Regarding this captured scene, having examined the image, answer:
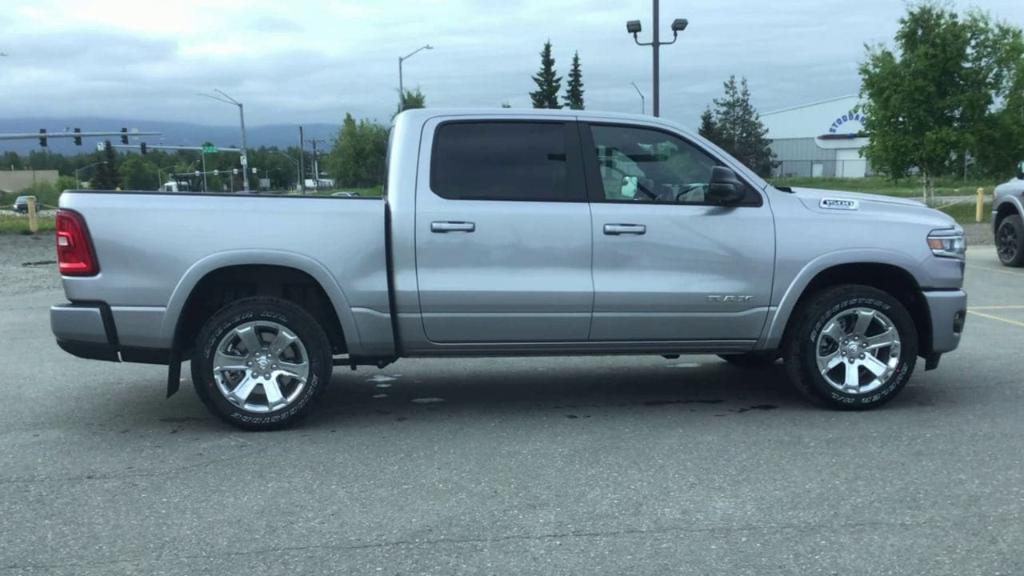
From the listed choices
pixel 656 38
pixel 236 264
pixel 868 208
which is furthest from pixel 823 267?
pixel 656 38

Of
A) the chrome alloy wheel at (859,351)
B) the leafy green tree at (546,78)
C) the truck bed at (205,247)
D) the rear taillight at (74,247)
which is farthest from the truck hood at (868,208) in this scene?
the leafy green tree at (546,78)

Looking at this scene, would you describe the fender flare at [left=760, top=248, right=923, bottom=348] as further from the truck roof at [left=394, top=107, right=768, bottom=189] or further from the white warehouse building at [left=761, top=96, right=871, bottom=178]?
the white warehouse building at [left=761, top=96, right=871, bottom=178]

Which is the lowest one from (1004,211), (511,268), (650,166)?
(1004,211)

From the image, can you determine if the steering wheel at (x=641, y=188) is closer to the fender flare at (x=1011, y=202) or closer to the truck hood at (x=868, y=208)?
the truck hood at (x=868, y=208)

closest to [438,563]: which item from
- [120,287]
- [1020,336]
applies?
[120,287]

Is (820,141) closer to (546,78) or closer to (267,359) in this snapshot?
(546,78)

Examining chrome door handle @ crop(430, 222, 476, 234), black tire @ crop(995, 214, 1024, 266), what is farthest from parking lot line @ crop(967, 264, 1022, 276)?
chrome door handle @ crop(430, 222, 476, 234)

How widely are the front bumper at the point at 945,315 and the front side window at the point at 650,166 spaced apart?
1603 millimetres

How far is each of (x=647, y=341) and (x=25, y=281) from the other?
12.4 meters

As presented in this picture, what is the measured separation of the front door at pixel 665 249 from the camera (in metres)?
5.62

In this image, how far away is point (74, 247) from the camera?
5.25 metres

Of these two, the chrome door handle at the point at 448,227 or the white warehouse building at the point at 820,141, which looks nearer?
the chrome door handle at the point at 448,227

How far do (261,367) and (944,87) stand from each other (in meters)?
26.4

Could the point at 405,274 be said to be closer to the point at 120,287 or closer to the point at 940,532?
the point at 120,287
